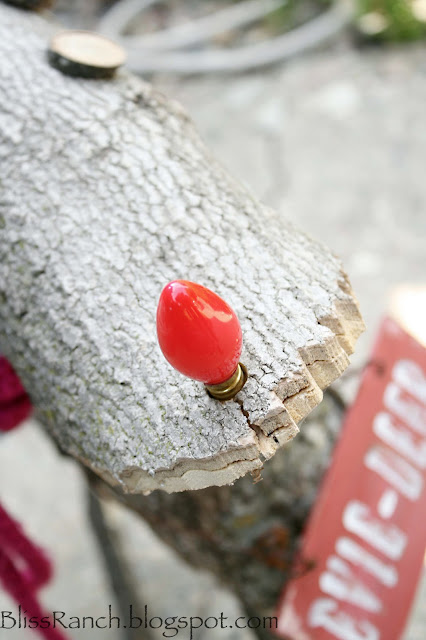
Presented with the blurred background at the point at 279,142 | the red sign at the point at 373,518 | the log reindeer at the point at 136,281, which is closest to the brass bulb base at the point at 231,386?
the log reindeer at the point at 136,281

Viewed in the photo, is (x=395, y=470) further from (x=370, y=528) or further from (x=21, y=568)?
(x=21, y=568)

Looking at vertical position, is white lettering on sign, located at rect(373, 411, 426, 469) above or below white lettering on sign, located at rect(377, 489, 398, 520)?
above

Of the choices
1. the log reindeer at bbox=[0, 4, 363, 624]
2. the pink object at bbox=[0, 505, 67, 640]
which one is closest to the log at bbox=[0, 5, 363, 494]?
the log reindeer at bbox=[0, 4, 363, 624]

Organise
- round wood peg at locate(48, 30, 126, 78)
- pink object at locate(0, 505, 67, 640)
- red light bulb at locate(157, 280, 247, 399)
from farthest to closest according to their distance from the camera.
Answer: pink object at locate(0, 505, 67, 640) → round wood peg at locate(48, 30, 126, 78) → red light bulb at locate(157, 280, 247, 399)

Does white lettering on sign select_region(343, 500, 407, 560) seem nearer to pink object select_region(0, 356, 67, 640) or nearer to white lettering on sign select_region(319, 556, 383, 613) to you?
white lettering on sign select_region(319, 556, 383, 613)

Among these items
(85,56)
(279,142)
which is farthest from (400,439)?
(279,142)

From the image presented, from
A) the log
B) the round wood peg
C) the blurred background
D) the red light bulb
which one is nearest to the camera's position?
the red light bulb

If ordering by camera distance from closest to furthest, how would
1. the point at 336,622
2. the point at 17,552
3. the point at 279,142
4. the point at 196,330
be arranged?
the point at 196,330
the point at 336,622
the point at 17,552
the point at 279,142
